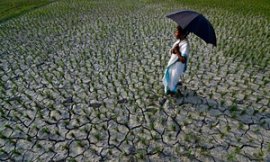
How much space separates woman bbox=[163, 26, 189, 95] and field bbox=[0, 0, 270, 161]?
38 centimetres

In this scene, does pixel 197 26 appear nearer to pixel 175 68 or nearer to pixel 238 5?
pixel 175 68

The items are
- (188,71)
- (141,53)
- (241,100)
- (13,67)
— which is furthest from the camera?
(141,53)

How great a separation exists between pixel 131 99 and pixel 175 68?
1.23 metres

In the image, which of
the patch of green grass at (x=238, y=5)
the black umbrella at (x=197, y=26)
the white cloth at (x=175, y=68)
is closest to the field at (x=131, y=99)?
the white cloth at (x=175, y=68)

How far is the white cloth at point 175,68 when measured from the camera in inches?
175

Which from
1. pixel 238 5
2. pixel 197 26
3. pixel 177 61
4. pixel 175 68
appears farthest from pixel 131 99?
pixel 238 5

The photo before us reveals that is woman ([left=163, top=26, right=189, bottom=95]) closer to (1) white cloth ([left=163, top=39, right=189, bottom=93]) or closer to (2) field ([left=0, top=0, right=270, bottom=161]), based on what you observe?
(1) white cloth ([left=163, top=39, right=189, bottom=93])

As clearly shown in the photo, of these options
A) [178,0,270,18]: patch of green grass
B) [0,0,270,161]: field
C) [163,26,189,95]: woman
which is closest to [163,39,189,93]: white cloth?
[163,26,189,95]: woman

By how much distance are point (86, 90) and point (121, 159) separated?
2.44 m

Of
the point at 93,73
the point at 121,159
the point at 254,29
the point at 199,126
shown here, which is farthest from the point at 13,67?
the point at 254,29

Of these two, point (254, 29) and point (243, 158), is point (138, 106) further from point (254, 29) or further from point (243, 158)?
point (254, 29)

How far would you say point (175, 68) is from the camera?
4770 millimetres

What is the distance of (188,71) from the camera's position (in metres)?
6.26

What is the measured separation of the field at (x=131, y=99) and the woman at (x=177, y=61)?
1.24 ft
